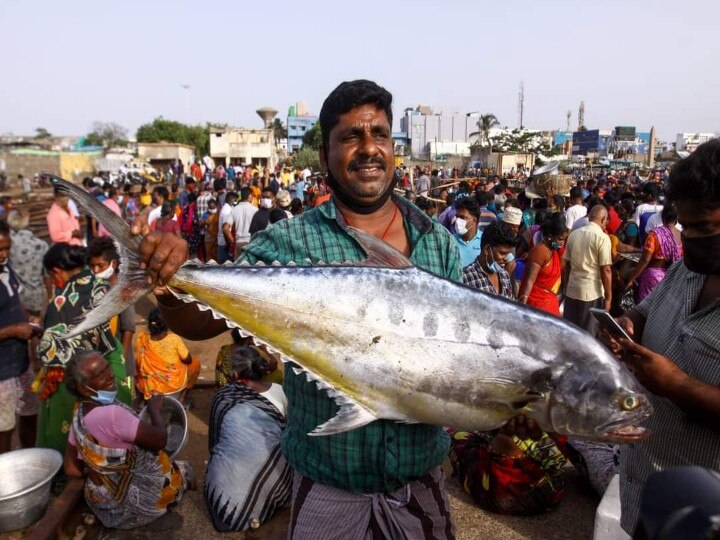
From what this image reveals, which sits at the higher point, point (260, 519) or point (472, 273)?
point (472, 273)

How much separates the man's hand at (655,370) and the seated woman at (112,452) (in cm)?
313

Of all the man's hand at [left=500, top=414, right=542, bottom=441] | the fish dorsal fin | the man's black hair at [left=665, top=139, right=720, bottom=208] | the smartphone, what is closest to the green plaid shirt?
the fish dorsal fin

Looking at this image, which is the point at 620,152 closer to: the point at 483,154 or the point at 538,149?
the point at 538,149

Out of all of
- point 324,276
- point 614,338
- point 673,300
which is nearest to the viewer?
point 324,276

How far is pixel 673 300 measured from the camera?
203 centimetres

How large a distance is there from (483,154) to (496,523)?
1788 inches

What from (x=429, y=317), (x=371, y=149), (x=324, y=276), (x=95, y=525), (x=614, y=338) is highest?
(x=371, y=149)

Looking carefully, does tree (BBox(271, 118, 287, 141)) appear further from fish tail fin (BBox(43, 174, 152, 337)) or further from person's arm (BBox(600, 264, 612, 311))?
fish tail fin (BBox(43, 174, 152, 337))

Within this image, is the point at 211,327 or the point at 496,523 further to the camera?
the point at 496,523

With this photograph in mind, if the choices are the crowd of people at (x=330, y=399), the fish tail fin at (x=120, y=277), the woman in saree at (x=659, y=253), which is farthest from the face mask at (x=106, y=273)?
the woman in saree at (x=659, y=253)

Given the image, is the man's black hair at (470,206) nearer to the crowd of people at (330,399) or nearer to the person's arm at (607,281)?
the crowd of people at (330,399)

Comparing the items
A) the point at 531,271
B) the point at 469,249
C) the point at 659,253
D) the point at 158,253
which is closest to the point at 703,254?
the point at 158,253

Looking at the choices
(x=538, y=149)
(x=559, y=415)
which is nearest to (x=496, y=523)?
(x=559, y=415)

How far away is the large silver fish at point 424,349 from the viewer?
1.53 meters
